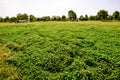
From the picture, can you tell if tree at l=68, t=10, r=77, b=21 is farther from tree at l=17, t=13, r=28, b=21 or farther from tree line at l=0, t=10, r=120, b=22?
tree at l=17, t=13, r=28, b=21

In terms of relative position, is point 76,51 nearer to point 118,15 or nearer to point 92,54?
point 92,54

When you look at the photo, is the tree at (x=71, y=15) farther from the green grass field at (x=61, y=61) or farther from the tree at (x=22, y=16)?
the green grass field at (x=61, y=61)

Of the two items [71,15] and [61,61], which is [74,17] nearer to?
[71,15]

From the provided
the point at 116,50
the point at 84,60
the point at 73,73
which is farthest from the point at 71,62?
the point at 116,50

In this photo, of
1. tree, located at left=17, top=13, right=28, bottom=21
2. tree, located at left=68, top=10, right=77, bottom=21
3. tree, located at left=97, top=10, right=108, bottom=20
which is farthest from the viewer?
tree, located at left=17, top=13, right=28, bottom=21

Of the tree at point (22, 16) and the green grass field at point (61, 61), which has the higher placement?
the tree at point (22, 16)

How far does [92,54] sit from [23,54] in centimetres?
610

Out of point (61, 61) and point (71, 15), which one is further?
point (71, 15)

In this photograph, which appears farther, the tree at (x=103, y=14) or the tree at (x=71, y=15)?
the tree at (x=71, y=15)

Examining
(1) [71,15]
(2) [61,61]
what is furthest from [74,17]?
(2) [61,61]

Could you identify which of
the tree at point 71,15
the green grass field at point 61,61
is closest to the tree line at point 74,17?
the tree at point 71,15

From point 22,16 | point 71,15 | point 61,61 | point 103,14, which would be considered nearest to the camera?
point 61,61

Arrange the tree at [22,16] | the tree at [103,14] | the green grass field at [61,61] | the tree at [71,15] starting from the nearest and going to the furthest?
the green grass field at [61,61], the tree at [103,14], the tree at [71,15], the tree at [22,16]

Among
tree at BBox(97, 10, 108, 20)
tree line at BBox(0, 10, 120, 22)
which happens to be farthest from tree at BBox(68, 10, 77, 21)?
tree at BBox(97, 10, 108, 20)
